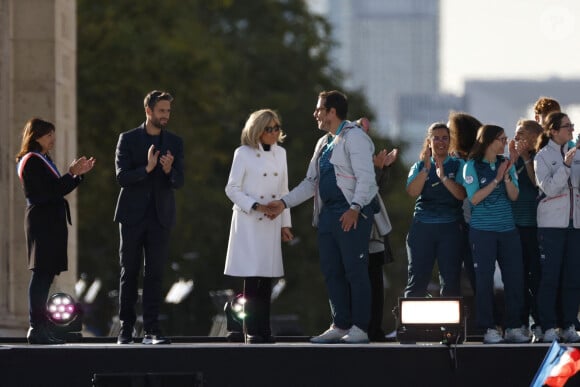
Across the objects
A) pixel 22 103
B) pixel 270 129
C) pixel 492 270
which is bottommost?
pixel 492 270

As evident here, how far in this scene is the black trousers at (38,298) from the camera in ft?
46.6

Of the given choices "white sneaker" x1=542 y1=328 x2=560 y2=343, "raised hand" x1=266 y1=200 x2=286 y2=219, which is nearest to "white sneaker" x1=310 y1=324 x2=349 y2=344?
"raised hand" x1=266 y1=200 x2=286 y2=219

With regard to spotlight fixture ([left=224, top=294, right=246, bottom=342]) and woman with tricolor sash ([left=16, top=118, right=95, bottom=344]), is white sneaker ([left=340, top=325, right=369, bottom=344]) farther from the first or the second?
woman with tricolor sash ([left=16, top=118, right=95, bottom=344])

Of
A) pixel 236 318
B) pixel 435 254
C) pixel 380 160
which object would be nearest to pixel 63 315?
pixel 236 318

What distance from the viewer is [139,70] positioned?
122 ft

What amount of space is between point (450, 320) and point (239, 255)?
194 centimetres

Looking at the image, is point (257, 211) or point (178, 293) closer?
point (257, 211)

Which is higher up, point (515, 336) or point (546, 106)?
point (546, 106)

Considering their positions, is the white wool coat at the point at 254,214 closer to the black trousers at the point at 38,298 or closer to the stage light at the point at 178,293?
the black trousers at the point at 38,298

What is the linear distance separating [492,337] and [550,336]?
0.44 metres

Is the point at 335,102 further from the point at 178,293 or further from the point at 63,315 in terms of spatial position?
the point at 178,293

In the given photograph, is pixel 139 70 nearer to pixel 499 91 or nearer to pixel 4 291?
pixel 4 291

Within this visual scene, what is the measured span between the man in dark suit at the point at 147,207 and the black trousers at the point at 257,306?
72cm
